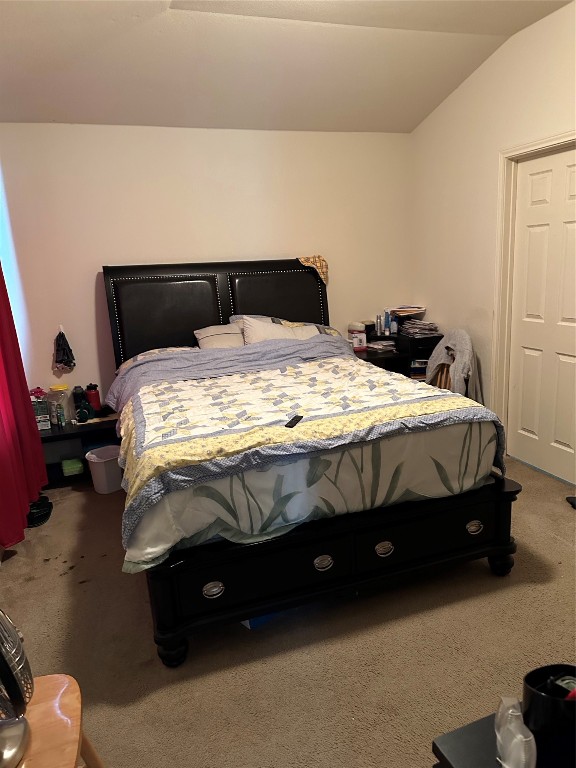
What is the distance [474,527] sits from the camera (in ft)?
7.44

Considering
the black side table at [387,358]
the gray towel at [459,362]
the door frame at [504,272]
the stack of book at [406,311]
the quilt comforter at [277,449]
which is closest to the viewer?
the quilt comforter at [277,449]

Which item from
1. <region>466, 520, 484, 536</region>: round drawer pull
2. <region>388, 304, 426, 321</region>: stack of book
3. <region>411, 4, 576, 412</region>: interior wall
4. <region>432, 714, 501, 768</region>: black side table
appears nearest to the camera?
<region>432, 714, 501, 768</region>: black side table

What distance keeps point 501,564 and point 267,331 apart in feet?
6.72

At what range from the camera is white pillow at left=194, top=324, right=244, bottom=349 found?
3562 millimetres

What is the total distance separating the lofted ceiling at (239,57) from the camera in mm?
2705

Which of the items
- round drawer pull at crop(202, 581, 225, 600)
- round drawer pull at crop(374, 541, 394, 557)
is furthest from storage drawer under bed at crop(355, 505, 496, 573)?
round drawer pull at crop(202, 581, 225, 600)

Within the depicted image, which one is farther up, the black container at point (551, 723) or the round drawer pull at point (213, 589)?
the black container at point (551, 723)

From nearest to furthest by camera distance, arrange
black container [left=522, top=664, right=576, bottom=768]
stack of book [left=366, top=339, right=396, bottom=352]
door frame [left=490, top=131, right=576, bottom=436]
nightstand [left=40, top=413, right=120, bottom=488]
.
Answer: black container [left=522, top=664, right=576, bottom=768] < door frame [left=490, top=131, right=576, bottom=436] < nightstand [left=40, top=413, right=120, bottom=488] < stack of book [left=366, top=339, right=396, bottom=352]

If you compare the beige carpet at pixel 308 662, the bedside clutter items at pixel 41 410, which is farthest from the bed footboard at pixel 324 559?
the bedside clutter items at pixel 41 410

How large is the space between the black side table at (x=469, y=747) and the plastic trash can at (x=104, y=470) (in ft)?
8.95

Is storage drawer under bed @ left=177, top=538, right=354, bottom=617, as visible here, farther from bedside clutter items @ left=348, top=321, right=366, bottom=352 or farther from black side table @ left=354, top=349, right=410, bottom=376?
bedside clutter items @ left=348, top=321, right=366, bottom=352

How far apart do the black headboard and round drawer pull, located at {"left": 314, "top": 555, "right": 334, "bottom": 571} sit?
7.13 ft

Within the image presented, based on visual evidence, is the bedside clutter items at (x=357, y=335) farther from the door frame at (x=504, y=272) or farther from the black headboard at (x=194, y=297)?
the door frame at (x=504, y=272)

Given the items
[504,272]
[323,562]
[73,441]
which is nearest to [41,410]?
[73,441]
